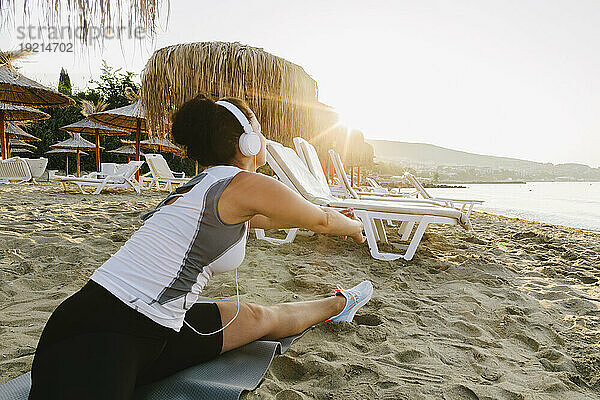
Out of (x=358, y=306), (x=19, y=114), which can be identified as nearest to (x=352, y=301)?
(x=358, y=306)

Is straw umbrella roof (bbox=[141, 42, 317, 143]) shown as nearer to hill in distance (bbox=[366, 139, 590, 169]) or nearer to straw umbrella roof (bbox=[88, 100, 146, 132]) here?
straw umbrella roof (bbox=[88, 100, 146, 132])

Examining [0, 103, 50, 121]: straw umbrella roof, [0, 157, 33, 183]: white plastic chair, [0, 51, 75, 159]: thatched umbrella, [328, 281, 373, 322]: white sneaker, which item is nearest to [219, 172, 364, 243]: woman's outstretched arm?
[328, 281, 373, 322]: white sneaker

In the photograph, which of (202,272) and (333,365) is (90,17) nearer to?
(202,272)

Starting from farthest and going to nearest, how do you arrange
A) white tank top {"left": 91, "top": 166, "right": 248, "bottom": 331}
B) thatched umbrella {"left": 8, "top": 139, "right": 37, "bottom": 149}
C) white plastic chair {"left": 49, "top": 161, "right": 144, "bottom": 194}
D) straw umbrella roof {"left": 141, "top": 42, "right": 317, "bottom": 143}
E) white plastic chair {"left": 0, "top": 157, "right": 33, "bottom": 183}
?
thatched umbrella {"left": 8, "top": 139, "right": 37, "bottom": 149}, white plastic chair {"left": 0, "top": 157, "right": 33, "bottom": 183}, white plastic chair {"left": 49, "top": 161, "right": 144, "bottom": 194}, straw umbrella roof {"left": 141, "top": 42, "right": 317, "bottom": 143}, white tank top {"left": 91, "top": 166, "right": 248, "bottom": 331}

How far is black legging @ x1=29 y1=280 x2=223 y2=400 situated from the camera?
939 mm

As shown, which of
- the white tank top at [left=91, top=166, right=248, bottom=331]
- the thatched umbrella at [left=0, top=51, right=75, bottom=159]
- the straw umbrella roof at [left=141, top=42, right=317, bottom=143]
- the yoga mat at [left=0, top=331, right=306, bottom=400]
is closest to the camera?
the white tank top at [left=91, top=166, right=248, bottom=331]

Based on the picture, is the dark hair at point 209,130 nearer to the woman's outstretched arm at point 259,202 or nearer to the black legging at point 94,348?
the woman's outstretched arm at point 259,202

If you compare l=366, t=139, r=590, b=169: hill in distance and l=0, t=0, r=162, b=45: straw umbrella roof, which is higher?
l=366, t=139, r=590, b=169: hill in distance

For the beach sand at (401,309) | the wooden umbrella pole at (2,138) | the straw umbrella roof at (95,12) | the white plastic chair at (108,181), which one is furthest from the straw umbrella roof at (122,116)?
the straw umbrella roof at (95,12)

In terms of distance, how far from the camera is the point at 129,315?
1068 mm

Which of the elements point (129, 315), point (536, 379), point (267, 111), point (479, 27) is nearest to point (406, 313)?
point (536, 379)

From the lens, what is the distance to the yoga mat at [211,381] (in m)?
1.28

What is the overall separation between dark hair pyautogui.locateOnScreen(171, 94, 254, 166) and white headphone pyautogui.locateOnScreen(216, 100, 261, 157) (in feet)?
0.04

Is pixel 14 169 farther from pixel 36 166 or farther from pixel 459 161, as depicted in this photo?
pixel 459 161
